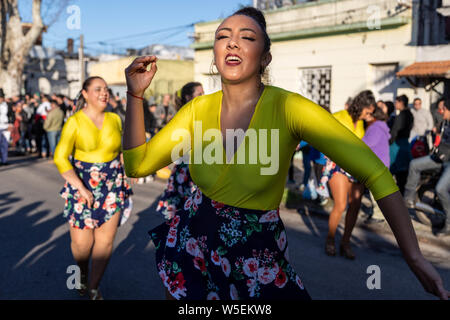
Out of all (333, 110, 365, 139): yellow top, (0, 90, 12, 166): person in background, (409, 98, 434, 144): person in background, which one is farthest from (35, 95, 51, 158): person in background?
(333, 110, 365, 139): yellow top

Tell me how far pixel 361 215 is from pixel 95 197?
4969 mm

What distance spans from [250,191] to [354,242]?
4.64m

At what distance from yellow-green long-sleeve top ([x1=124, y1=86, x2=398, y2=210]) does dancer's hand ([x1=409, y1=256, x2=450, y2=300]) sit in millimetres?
263

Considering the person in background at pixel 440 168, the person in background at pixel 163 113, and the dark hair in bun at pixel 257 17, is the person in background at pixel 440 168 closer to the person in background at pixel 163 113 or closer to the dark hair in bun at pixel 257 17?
the dark hair in bun at pixel 257 17

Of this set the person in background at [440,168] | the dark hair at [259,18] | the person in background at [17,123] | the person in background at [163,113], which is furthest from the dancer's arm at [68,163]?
the person in background at [17,123]

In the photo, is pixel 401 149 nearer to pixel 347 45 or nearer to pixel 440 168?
pixel 440 168

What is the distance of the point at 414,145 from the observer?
9430mm

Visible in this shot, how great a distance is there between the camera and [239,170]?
6.38ft

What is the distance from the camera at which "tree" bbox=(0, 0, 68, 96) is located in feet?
75.0

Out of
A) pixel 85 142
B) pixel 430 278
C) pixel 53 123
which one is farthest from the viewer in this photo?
pixel 53 123

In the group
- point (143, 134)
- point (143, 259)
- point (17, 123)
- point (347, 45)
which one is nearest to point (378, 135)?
point (143, 259)

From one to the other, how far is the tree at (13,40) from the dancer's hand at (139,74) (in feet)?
76.9

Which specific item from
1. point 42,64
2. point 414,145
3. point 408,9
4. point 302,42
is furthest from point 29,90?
point 414,145

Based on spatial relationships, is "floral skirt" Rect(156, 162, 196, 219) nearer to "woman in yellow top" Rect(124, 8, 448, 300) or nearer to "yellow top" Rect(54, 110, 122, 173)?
"yellow top" Rect(54, 110, 122, 173)
